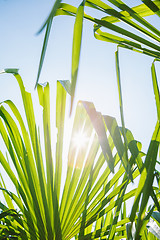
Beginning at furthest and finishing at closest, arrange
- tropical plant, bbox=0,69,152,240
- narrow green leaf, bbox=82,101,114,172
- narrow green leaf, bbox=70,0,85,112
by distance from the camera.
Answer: tropical plant, bbox=0,69,152,240, narrow green leaf, bbox=82,101,114,172, narrow green leaf, bbox=70,0,85,112

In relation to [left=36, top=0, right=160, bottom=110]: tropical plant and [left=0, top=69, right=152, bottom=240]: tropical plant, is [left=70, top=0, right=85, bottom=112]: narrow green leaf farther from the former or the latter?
[left=0, top=69, right=152, bottom=240]: tropical plant

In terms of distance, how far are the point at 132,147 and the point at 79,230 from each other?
2.10 feet

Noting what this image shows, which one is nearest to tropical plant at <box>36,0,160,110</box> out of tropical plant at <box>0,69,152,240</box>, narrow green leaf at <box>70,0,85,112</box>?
narrow green leaf at <box>70,0,85,112</box>

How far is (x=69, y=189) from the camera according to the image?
1.10 metres

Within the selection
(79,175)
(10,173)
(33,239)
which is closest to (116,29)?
(79,175)

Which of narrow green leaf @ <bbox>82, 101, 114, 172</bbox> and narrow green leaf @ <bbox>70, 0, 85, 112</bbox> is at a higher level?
narrow green leaf @ <bbox>70, 0, 85, 112</bbox>

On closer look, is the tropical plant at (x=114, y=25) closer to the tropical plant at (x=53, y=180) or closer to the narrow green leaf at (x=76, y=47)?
the narrow green leaf at (x=76, y=47)

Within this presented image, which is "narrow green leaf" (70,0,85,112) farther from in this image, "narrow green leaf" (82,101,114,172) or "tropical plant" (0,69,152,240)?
"tropical plant" (0,69,152,240)

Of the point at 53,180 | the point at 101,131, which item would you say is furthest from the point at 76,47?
the point at 53,180

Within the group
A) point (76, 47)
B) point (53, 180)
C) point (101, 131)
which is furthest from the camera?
point (53, 180)

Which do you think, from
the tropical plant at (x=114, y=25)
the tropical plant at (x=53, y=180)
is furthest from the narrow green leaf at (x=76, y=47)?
the tropical plant at (x=53, y=180)

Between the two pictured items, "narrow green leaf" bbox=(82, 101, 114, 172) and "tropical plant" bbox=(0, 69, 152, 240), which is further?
"tropical plant" bbox=(0, 69, 152, 240)

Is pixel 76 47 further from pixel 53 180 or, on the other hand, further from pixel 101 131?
pixel 53 180

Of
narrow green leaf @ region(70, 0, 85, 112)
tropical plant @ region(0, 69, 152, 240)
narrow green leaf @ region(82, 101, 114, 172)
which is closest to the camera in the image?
narrow green leaf @ region(70, 0, 85, 112)
